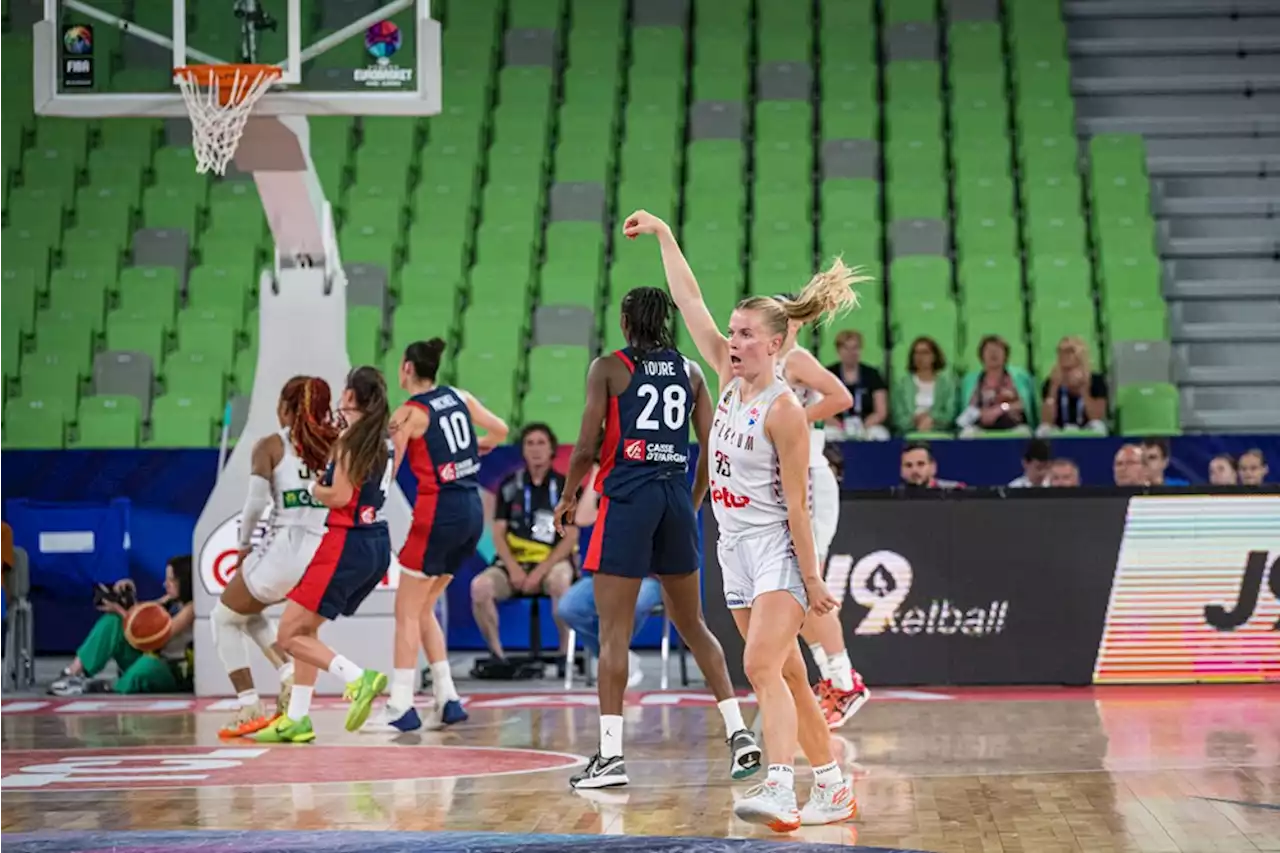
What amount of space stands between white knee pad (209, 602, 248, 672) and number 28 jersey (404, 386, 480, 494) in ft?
3.86

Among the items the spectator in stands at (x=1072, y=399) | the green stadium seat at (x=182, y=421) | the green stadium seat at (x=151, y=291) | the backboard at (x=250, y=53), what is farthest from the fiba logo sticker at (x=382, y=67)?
the green stadium seat at (x=151, y=291)

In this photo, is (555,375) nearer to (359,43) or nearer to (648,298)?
(359,43)

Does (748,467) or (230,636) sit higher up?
(748,467)

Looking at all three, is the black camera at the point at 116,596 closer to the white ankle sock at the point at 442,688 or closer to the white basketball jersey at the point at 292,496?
the white basketball jersey at the point at 292,496

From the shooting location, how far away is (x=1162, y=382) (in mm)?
15695

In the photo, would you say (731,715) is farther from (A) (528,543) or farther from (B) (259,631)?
(A) (528,543)

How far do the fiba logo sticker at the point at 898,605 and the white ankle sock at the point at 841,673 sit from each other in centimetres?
223

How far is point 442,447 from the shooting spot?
9.89 meters

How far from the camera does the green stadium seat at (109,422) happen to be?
618 inches

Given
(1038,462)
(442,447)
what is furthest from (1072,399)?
(442,447)

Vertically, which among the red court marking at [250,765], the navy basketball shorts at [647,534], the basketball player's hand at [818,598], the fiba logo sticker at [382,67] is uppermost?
the fiba logo sticker at [382,67]

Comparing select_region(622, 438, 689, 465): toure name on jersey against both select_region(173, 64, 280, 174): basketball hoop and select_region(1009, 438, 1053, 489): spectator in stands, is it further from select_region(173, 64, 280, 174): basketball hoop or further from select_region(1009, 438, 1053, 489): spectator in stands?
select_region(1009, 438, 1053, 489): spectator in stands

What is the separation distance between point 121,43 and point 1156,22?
524 inches

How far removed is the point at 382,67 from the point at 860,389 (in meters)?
5.10
